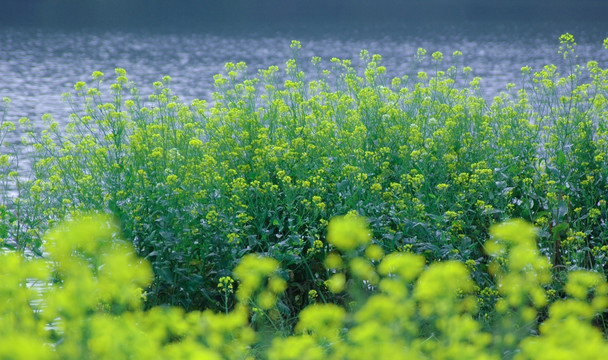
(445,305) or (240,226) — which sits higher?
(445,305)

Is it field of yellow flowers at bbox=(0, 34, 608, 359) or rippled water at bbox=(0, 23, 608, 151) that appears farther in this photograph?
rippled water at bbox=(0, 23, 608, 151)

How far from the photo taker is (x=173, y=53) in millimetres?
29375

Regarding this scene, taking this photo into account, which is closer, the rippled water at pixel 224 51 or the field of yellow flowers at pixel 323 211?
the field of yellow flowers at pixel 323 211

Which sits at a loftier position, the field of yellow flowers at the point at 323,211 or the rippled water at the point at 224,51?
the field of yellow flowers at the point at 323,211

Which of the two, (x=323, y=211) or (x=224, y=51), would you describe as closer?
(x=323, y=211)

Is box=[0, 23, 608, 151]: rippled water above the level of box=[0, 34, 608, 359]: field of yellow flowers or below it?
below

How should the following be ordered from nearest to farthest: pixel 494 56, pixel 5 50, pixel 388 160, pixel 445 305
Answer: pixel 445 305
pixel 388 160
pixel 494 56
pixel 5 50

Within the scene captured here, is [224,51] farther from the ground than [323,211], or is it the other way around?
[323,211]

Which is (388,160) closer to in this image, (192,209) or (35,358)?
(192,209)

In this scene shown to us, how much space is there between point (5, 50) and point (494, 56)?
66.2ft

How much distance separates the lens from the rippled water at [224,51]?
1868 cm

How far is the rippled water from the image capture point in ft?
61.3

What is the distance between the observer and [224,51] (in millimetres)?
30312

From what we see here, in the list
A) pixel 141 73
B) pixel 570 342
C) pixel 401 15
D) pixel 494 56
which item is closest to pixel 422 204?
pixel 570 342
